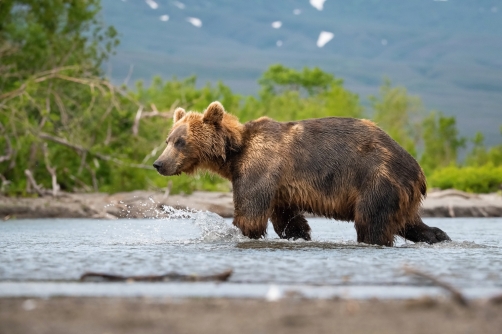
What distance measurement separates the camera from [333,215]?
7.63 meters

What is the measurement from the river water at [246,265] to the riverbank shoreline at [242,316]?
0.25 metres

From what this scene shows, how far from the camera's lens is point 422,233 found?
25.3 ft

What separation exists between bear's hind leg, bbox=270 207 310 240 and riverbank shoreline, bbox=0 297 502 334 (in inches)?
160

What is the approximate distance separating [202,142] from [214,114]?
0.30 meters

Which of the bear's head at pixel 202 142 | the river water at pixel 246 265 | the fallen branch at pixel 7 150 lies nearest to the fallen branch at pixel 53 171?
the fallen branch at pixel 7 150

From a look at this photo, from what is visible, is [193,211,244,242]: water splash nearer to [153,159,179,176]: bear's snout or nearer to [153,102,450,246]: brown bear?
[153,102,450,246]: brown bear

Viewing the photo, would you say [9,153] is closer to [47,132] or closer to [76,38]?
[47,132]

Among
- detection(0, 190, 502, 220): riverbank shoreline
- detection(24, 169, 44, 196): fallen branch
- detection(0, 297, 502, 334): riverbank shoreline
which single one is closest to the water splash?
detection(0, 297, 502, 334): riverbank shoreline

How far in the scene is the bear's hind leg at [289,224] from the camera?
7922mm

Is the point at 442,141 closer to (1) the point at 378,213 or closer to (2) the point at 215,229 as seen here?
(2) the point at 215,229

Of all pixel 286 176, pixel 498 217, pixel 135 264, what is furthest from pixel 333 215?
pixel 498 217

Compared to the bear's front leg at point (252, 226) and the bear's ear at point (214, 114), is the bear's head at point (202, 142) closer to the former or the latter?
the bear's ear at point (214, 114)

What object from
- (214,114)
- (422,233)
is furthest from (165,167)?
(422,233)

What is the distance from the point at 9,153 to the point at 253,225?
9184 mm
